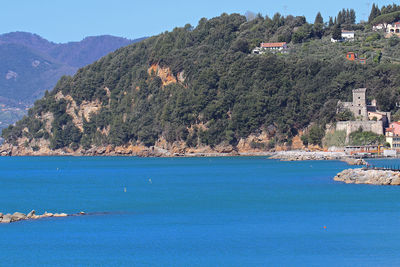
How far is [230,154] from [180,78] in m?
19.9

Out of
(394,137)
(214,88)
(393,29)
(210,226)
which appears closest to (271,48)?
(214,88)

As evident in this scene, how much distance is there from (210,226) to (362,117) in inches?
2413

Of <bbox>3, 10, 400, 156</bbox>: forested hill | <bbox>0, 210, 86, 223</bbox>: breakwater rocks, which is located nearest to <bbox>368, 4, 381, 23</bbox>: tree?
<bbox>3, 10, 400, 156</bbox>: forested hill

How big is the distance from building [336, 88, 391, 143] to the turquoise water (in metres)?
34.9

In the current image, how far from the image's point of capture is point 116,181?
2518 inches

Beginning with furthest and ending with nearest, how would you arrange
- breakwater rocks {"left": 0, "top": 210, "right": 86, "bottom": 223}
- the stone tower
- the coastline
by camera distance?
the stone tower → the coastline → breakwater rocks {"left": 0, "top": 210, "right": 86, "bottom": 223}

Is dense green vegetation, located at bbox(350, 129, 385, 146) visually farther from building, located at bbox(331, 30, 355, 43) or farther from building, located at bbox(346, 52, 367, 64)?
building, located at bbox(331, 30, 355, 43)

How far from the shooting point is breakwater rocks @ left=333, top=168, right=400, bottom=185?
49906 mm

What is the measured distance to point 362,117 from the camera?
91125 millimetres

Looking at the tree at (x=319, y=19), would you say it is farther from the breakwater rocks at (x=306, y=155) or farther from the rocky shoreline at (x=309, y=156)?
the rocky shoreline at (x=309, y=156)

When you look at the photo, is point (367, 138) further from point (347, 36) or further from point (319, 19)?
point (319, 19)

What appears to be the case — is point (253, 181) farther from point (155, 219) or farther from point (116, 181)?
point (155, 219)

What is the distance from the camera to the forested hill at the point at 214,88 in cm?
10156

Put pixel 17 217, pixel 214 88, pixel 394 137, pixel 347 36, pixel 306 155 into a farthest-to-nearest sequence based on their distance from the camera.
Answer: pixel 347 36 < pixel 214 88 < pixel 306 155 < pixel 394 137 < pixel 17 217
